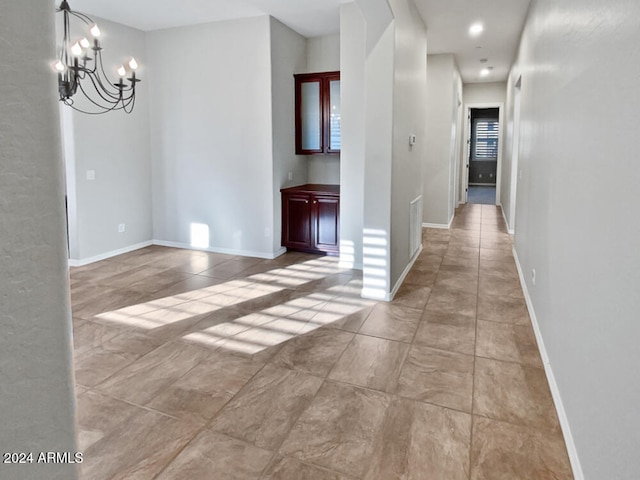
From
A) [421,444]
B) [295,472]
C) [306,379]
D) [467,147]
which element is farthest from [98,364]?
[467,147]

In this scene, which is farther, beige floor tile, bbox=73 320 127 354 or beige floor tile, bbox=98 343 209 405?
beige floor tile, bbox=73 320 127 354

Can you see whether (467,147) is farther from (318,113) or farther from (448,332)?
(448,332)

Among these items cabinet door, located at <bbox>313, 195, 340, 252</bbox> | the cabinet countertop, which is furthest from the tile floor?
the cabinet countertop

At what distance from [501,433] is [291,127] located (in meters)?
4.67

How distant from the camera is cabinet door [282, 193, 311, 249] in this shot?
18.6 ft

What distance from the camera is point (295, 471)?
1.88 meters

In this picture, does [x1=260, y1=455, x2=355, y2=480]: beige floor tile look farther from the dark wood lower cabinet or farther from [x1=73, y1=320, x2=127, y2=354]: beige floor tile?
the dark wood lower cabinet

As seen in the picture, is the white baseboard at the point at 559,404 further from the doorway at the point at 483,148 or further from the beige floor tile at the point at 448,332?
the doorway at the point at 483,148

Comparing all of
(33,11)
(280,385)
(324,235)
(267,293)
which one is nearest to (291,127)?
(324,235)

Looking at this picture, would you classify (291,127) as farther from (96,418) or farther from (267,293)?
(96,418)

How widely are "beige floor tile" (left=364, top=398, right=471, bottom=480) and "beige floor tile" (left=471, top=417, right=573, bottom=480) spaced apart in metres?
0.06

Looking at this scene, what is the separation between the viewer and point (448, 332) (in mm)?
3332

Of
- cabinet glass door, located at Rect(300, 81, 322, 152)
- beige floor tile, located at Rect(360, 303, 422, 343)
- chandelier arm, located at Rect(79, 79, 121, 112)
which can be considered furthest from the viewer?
cabinet glass door, located at Rect(300, 81, 322, 152)

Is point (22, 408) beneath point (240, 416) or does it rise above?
above
